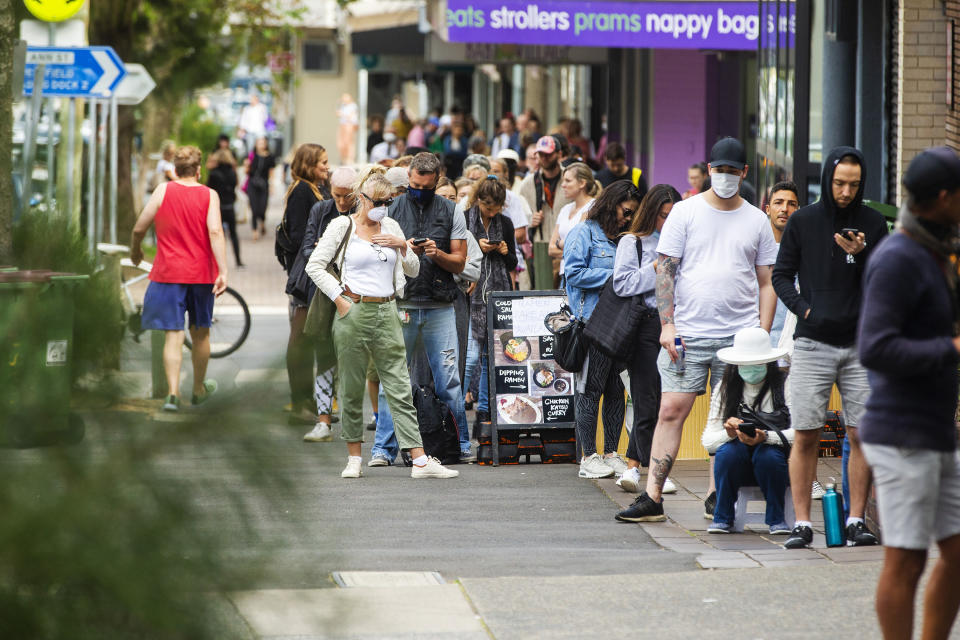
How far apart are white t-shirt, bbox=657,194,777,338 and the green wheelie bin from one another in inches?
210

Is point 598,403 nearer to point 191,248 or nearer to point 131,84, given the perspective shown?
point 191,248

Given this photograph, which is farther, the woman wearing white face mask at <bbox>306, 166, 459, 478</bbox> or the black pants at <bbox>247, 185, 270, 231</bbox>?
the black pants at <bbox>247, 185, 270, 231</bbox>

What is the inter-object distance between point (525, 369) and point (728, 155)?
274cm

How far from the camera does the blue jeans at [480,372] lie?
9.52m

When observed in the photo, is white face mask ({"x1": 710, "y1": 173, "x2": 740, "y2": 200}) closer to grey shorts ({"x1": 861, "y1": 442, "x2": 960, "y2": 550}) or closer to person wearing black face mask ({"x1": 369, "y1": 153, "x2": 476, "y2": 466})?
person wearing black face mask ({"x1": 369, "y1": 153, "x2": 476, "y2": 466})

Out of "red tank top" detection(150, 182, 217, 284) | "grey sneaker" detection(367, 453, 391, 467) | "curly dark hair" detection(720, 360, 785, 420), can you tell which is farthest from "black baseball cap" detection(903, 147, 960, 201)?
"red tank top" detection(150, 182, 217, 284)

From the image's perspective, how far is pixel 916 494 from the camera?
13.7 ft

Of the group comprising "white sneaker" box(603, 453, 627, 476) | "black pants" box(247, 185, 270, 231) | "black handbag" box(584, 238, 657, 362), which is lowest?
"white sneaker" box(603, 453, 627, 476)

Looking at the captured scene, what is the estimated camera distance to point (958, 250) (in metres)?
4.84

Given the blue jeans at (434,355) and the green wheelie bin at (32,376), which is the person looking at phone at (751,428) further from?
the green wheelie bin at (32,376)

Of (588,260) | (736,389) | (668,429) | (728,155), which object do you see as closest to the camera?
(736,389)

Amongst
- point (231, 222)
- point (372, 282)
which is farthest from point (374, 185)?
point (231, 222)

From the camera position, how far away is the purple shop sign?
49.3 feet

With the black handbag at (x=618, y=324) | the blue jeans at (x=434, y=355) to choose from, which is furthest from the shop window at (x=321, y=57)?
the black handbag at (x=618, y=324)
